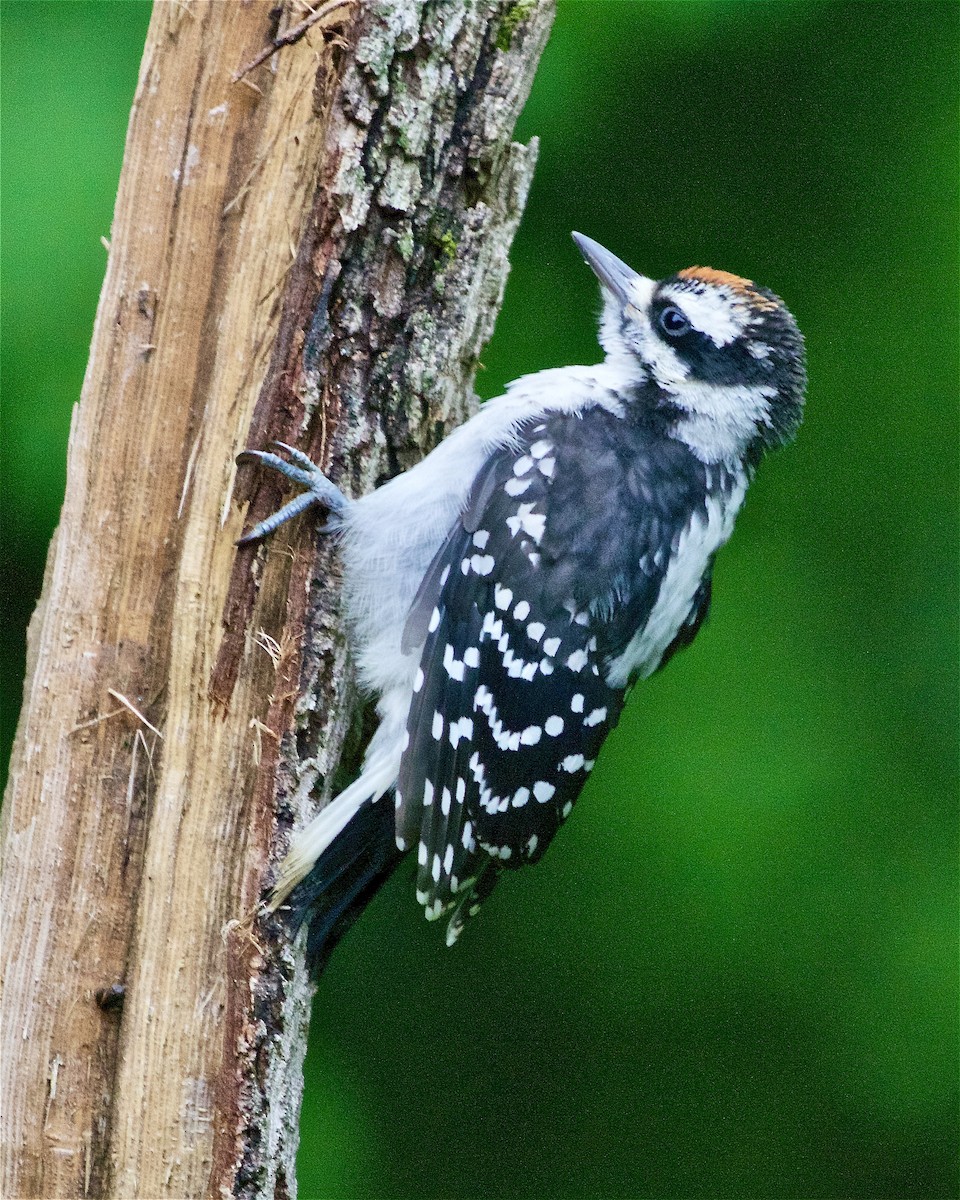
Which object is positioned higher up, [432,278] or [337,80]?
[337,80]

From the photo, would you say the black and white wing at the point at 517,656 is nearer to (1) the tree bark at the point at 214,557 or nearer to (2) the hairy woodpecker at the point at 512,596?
(2) the hairy woodpecker at the point at 512,596

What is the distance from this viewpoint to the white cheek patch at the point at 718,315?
8.17 ft

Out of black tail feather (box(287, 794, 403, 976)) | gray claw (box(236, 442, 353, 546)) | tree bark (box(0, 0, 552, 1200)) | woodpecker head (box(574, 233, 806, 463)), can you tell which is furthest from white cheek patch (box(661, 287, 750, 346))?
black tail feather (box(287, 794, 403, 976))

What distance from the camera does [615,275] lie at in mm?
2684

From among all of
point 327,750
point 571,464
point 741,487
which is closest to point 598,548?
point 571,464

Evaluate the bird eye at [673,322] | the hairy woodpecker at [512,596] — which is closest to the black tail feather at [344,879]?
the hairy woodpecker at [512,596]

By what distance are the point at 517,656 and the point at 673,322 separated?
80 centimetres

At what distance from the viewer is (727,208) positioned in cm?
310

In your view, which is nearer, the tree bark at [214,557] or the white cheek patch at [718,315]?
the tree bark at [214,557]

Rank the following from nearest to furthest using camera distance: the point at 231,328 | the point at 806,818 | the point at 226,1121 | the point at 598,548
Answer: the point at 226,1121, the point at 231,328, the point at 598,548, the point at 806,818

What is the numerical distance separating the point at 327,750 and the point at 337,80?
3.87ft

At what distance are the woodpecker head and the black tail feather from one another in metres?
1.01

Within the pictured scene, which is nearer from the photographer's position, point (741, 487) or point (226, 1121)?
point (226, 1121)

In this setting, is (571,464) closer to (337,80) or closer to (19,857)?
(337,80)
